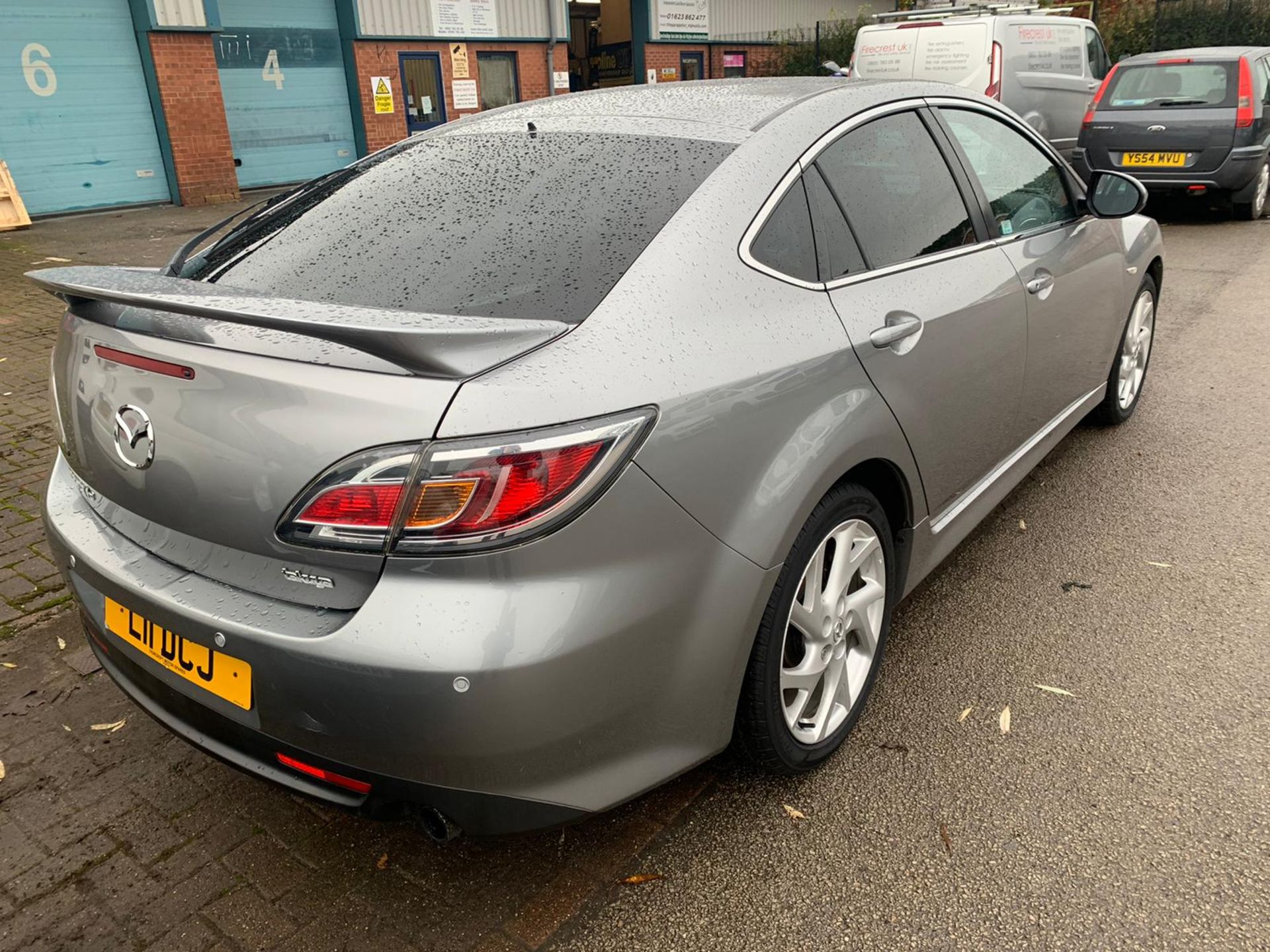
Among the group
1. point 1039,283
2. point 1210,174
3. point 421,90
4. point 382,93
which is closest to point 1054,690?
point 1039,283

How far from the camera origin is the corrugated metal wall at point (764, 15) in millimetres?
20812

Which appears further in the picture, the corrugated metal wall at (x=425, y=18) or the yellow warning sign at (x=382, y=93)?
the yellow warning sign at (x=382, y=93)

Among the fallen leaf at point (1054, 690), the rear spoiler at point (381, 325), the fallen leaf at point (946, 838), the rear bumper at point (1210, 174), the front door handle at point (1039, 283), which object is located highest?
the rear spoiler at point (381, 325)

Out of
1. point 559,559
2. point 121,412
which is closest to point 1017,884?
point 559,559

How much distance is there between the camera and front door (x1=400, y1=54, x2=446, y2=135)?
15.5 metres

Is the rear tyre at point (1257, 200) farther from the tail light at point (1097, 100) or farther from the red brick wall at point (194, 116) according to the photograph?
the red brick wall at point (194, 116)

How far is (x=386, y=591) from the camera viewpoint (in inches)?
65.0

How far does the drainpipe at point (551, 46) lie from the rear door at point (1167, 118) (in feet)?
32.3

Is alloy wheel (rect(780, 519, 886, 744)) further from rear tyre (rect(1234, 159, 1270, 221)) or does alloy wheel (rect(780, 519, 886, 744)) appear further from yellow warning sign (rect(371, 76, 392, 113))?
yellow warning sign (rect(371, 76, 392, 113))

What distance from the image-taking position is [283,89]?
1406 cm

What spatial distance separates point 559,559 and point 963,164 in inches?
83.3

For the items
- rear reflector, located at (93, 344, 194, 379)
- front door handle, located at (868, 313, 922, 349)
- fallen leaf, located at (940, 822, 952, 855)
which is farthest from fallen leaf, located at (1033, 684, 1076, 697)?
rear reflector, located at (93, 344, 194, 379)

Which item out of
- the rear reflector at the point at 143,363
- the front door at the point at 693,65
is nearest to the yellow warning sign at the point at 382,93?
the front door at the point at 693,65

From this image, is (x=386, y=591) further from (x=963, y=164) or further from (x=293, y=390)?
(x=963, y=164)
